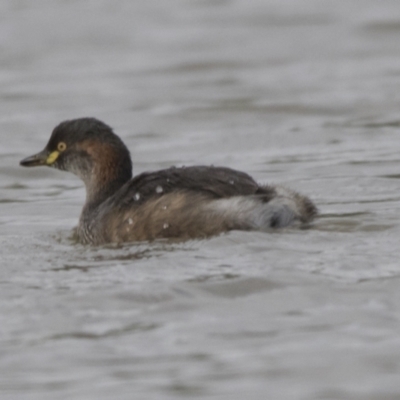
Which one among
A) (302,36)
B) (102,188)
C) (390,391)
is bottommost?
(390,391)

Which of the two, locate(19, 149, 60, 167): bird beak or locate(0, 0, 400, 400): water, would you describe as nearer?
locate(0, 0, 400, 400): water

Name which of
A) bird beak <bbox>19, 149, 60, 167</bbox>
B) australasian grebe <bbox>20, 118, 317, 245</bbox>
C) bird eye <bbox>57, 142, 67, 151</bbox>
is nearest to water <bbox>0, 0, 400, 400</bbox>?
australasian grebe <bbox>20, 118, 317, 245</bbox>

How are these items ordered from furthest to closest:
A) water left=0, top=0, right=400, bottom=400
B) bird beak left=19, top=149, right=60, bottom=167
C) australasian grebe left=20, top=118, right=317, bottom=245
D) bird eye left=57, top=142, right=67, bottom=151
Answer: bird beak left=19, top=149, right=60, bottom=167 < bird eye left=57, top=142, right=67, bottom=151 < australasian grebe left=20, top=118, right=317, bottom=245 < water left=0, top=0, right=400, bottom=400

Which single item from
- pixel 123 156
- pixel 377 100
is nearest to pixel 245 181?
pixel 123 156

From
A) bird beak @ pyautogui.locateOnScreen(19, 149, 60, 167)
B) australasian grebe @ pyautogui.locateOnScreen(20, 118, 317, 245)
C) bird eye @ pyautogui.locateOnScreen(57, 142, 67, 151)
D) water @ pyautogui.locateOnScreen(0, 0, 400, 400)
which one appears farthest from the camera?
bird beak @ pyautogui.locateOnScreen(19, 149, 60, 167)

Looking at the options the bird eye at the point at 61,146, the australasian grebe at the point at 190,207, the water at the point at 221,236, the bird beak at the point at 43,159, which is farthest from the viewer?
the bird beak at the point at 43,159

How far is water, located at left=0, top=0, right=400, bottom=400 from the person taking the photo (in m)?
5.84

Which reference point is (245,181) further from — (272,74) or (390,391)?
(272,74)

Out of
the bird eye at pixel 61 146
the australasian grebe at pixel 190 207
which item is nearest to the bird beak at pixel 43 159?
the bird eye at pixel 61 146

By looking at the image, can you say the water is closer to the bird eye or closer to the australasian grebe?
the australasian grebe

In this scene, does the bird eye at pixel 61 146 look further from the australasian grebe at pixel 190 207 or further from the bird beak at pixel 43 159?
the australasian grebe at pixel 190 207

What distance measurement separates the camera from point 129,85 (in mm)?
16125

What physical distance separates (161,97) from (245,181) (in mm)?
7292

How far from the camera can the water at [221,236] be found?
584 centimetres
